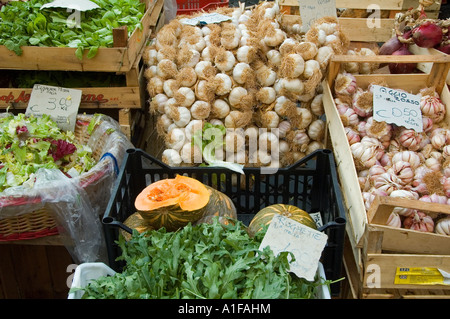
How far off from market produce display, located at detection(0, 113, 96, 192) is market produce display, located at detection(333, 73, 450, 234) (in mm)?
1359

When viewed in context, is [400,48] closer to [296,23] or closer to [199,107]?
[296,23]

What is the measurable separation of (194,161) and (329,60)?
883 millimetres

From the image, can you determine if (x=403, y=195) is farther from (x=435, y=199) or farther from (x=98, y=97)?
(x=98, y=97)

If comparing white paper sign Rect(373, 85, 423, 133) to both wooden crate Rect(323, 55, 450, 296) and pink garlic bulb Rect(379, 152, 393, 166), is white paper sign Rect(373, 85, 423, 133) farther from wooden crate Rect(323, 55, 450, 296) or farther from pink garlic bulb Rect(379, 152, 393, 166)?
wooden crate Rect(323, 55, 450, 296)

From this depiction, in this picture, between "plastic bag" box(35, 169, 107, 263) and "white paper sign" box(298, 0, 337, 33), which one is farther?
"white paper sign" box(298, 0, 337, 33)

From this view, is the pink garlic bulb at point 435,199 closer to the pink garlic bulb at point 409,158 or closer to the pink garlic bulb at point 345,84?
the pink garlic bulb at point 409,158

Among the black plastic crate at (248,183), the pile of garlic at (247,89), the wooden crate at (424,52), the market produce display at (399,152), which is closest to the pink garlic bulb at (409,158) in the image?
the market produce display at (399,152)

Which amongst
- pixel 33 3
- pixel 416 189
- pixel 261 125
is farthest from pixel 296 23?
pixel 33 3

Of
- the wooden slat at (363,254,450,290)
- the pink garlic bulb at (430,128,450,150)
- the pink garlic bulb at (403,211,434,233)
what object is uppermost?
the pink garlic bulb at (430,128,450,150)

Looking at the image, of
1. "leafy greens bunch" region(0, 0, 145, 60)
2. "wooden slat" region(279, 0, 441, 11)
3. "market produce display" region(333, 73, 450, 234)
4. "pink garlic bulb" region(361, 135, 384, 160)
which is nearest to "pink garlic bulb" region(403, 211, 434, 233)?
"market produce display" region(333, 73, 450, 234)

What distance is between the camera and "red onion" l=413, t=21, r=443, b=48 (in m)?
2.44

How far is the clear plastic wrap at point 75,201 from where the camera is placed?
183 centimetres

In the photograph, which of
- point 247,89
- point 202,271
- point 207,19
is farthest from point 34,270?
point 207,19

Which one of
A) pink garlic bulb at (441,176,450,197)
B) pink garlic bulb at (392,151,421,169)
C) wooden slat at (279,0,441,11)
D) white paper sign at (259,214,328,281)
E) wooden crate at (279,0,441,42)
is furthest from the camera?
wooden slat at (279,0,441,11)
